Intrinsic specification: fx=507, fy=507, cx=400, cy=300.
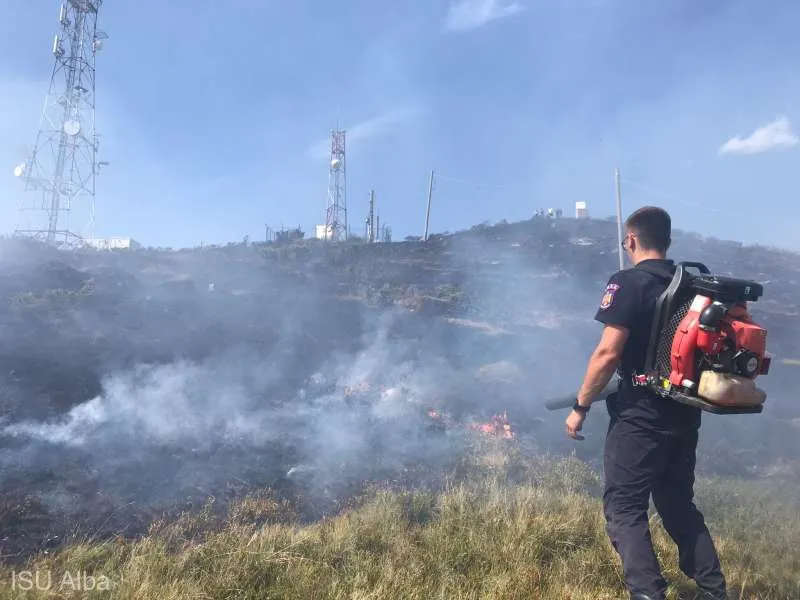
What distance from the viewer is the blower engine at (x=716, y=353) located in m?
2.23

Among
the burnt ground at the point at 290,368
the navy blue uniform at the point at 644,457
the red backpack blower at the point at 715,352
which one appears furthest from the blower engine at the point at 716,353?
the burnt ground at the point at 290,368

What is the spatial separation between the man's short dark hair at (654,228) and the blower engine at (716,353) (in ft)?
1.17

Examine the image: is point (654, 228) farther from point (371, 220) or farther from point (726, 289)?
point (371, 220)

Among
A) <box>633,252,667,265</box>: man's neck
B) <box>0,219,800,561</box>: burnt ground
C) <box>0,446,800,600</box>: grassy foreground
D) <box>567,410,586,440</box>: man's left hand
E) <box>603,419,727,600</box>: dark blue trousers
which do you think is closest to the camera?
<box>603,419,727,600</box>: dark blue trousers

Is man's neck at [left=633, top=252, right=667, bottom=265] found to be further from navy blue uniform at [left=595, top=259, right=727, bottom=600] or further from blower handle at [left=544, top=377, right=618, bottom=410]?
blower handle at [left=544, top=377, right=618, bottom=410]

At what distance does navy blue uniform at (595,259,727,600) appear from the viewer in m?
2.40

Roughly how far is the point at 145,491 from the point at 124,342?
525 cm

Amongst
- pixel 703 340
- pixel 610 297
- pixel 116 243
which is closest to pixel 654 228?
pixel 610 297

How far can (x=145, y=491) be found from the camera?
5059 mm

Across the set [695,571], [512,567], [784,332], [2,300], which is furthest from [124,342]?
[784,332]

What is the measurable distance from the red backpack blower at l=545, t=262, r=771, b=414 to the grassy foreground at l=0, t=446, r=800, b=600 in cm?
110

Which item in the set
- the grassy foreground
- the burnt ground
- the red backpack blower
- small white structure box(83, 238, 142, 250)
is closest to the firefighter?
the red backpack blower

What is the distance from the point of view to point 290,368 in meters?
9.70

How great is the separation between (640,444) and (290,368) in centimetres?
800
